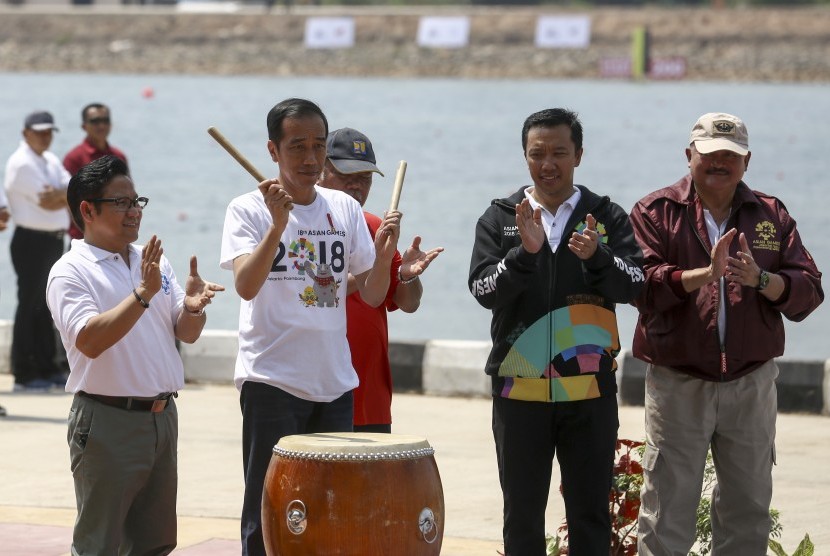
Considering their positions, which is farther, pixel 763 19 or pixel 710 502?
pixel 763 19

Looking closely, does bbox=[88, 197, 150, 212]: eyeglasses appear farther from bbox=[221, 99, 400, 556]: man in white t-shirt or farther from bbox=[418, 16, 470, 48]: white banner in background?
bbox=[418, 16, 470, 48]: white banner in background

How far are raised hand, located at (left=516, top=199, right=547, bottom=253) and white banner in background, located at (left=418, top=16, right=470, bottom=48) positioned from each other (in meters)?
69.9

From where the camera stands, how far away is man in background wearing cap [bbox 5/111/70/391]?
11664 mm

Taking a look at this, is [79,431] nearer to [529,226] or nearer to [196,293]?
[196,293]

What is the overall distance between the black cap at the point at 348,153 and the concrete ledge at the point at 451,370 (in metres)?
4.74

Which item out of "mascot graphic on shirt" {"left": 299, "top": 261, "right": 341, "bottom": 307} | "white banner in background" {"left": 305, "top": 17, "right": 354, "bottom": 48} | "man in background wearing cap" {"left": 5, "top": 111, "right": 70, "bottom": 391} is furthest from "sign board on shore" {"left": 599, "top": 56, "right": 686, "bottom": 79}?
"mascot graphic on shirt" {"left": 299, "top": 261, "right": 341, "bottom": 307}

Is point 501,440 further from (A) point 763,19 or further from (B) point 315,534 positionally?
(A) point 763,19

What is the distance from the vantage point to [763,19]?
73000 millimetres

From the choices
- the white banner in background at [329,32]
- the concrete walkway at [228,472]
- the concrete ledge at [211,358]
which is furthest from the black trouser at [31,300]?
the white banner in background at [329,32]

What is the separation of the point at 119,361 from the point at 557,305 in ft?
5.19

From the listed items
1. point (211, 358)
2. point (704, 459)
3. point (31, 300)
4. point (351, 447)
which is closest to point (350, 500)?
point (351, 447)

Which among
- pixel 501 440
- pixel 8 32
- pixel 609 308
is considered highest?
pixel 8 32

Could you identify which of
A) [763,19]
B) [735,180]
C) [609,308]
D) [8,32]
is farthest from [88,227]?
[8,32]

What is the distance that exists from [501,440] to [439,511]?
62cm
